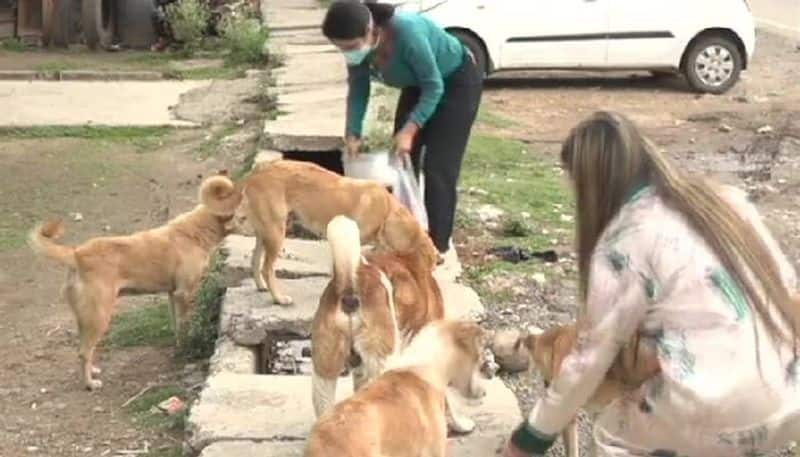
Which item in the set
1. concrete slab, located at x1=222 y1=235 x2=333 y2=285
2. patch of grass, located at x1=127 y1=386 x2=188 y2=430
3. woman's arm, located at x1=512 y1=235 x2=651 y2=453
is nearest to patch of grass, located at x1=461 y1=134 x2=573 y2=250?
concrete slab, located at x1=222 y1=235 x2=333 y2=285

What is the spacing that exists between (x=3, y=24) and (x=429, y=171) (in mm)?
12505

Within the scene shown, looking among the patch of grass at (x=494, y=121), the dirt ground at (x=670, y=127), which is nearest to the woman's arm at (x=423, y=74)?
the dirt ground at (x=670, y=127)

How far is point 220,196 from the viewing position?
7.38m

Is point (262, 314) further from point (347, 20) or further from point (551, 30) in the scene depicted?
point (551, 30)

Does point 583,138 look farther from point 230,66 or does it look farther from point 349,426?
point 230,66

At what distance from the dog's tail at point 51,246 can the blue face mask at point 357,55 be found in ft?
5.42

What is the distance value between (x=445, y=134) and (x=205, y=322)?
64.7 inches

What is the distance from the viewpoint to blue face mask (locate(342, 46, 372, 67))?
7413 mm

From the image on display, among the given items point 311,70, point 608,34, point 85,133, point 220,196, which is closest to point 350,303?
point 220,196

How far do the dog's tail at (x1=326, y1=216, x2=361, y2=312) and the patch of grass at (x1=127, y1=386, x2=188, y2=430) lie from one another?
132cm

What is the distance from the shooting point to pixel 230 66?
16.7m

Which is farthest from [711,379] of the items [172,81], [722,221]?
[172,81]

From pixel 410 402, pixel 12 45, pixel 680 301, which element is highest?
pixel 680 301

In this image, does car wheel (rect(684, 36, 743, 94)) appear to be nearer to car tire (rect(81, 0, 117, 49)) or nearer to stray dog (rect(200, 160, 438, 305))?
car tire (rect(81, 0, 117, 49))
